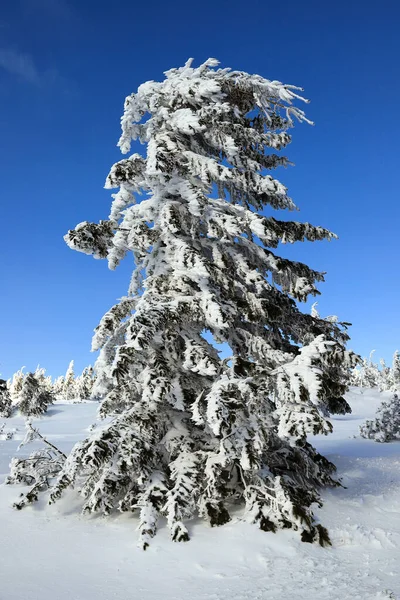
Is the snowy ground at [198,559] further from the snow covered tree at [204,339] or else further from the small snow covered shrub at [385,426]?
the small snow covered shrub at [385,426]

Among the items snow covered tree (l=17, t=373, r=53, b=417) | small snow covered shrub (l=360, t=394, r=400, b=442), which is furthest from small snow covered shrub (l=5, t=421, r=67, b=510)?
snow covered tree (l=17, t=373, r=53, b=417)

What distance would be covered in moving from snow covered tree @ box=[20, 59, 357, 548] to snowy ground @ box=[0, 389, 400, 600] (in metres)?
0.37

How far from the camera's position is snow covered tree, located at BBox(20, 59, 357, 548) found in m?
6.62

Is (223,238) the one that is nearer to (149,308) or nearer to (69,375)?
(149,308)

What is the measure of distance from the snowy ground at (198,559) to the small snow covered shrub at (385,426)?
10.2m

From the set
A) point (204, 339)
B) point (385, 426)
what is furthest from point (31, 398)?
point (204, 339)

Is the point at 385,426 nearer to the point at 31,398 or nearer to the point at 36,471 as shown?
the point at 36,471

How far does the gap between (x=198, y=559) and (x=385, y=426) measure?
14.7 m

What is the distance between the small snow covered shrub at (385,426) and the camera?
17.6 m

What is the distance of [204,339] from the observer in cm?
832

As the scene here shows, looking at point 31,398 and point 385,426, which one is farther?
point 31,398

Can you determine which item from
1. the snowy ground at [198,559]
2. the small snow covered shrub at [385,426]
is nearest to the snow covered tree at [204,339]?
the snowy ground at [198,559]

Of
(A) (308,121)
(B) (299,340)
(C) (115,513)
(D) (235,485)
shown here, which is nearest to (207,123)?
(A) (308,121)

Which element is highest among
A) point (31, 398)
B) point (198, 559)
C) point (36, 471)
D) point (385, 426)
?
point (31, 398)
